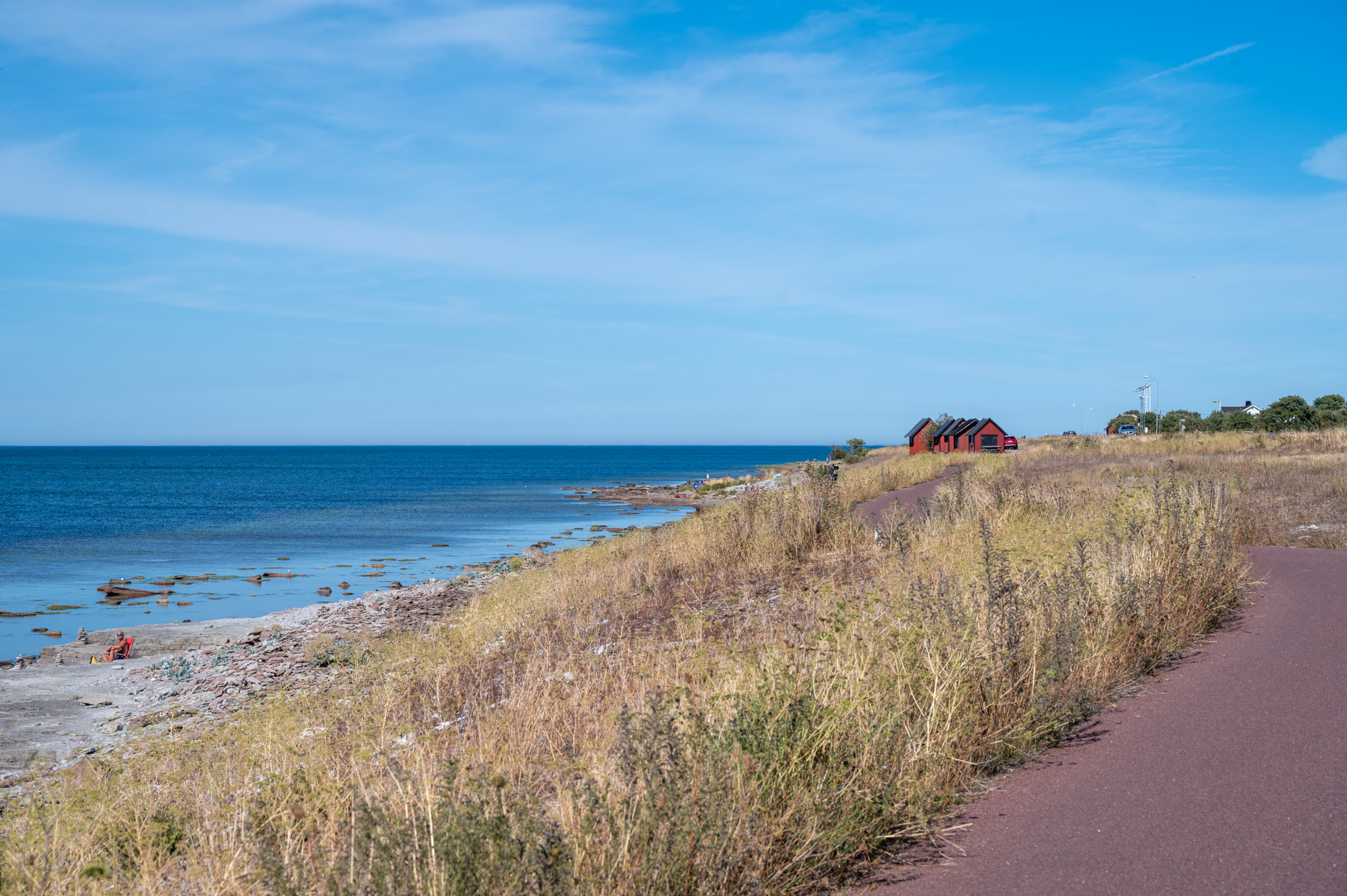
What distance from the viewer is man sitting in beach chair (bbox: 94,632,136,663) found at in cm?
1680

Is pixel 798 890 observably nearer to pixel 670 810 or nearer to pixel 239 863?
pixel 670 810

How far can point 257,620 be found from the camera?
66.8 feet

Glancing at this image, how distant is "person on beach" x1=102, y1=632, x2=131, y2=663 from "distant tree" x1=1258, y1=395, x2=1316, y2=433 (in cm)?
7000

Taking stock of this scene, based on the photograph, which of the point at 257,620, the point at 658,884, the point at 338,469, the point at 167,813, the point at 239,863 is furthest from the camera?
the point at 338,469

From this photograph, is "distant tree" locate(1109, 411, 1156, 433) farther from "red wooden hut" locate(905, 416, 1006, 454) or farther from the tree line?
"red wooden hut" locate(905, 416, 1006, 454)

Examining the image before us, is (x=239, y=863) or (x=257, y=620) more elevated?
(x=239, y=863)

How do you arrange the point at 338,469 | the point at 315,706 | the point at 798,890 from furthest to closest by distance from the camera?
the point at 338,469, the point at 315,706, the point at 798,890

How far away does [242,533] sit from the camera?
4231cm

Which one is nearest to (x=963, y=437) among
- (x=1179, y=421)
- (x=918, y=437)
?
(x=918, y=437)

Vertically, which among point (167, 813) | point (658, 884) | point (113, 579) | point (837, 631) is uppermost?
point (837, 631)

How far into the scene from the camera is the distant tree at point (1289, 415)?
63.3 m

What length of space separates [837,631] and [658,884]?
2.90m

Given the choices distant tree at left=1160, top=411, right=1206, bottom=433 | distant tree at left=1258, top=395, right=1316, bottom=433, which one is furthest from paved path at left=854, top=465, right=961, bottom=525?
distant tree at left=1160, top=411, right=1206, bottom=433

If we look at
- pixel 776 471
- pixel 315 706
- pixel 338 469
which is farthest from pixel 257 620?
pixel 338 469
